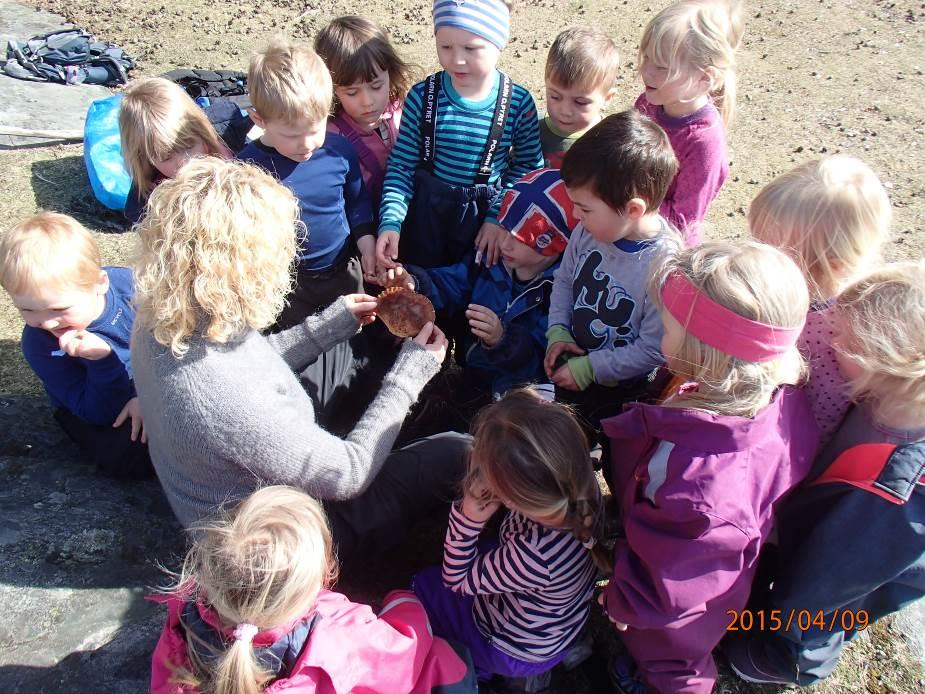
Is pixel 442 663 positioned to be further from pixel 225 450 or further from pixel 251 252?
pixel 251 252

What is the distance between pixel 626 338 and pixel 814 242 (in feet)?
2.82

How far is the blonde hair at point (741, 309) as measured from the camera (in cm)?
212

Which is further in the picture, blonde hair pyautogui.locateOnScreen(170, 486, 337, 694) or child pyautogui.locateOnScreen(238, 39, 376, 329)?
child pyautogui.locateOnScreen(238, 39, 376, 329)

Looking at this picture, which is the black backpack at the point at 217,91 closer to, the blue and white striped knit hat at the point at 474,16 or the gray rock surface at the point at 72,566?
the blue and white striped knit hat at the point at 474,16

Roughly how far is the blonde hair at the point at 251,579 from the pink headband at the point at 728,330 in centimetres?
137

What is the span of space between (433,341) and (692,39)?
81.1 inches

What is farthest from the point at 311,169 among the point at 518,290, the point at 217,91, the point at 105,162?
the point at 217,91

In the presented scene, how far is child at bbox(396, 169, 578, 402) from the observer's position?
11.1 feet

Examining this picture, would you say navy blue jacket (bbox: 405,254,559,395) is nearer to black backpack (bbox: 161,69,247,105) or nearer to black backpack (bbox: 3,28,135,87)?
black backpack (bbox: 161,69,247,105)

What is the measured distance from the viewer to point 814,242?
2.56 metres

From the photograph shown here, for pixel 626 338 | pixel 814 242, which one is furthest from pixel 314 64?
pixel 814 242

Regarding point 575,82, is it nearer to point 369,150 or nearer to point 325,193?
point 369,150

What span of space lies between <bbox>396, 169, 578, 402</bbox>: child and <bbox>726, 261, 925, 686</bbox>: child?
140 cm

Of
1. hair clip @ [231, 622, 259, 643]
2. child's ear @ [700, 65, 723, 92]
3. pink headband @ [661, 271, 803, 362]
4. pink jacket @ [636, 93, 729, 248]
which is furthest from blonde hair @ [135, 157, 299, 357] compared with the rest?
child's ear @ [700, 65, 723, 92]
